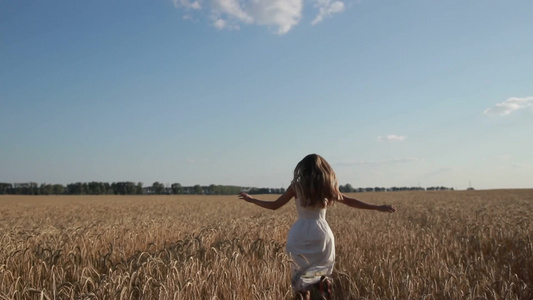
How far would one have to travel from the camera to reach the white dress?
12.0ft

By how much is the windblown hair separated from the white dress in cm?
12

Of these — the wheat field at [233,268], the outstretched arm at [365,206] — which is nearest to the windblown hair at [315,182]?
the outstretched arm at [365,206]

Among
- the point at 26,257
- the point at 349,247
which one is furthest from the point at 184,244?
the point at 349,247

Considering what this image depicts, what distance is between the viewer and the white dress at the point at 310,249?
3.64 meters

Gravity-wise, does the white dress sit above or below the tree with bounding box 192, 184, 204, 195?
below

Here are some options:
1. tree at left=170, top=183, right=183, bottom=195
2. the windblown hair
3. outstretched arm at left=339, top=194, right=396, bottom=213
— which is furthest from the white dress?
tree at left=170, top=183, right=183, bottom=195

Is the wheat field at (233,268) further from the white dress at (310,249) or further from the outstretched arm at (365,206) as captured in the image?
the outstretched arm at (365,206)

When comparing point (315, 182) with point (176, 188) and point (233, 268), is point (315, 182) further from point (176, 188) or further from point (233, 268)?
point (176, 188)

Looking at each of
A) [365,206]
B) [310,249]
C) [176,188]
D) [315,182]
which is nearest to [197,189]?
[176,188]

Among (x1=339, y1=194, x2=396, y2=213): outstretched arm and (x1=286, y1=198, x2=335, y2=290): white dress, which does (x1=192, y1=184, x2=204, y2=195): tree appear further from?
(x1=286, y1=198, x2=335, y2=290): white dress

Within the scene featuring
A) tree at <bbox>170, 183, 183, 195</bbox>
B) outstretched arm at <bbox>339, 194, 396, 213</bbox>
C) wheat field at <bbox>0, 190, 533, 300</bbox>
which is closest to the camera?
wheat field at <bbox>0, 190, 533, 300</bbox>

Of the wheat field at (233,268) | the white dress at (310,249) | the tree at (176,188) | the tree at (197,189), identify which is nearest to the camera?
the wheat field at (233,268)

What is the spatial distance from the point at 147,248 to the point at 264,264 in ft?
10.9

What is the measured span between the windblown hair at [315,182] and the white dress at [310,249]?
117mm
